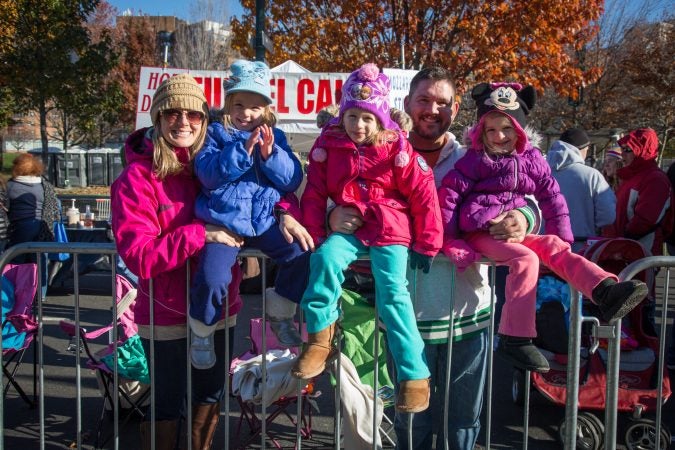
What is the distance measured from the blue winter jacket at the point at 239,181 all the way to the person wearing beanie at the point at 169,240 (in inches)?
3.0

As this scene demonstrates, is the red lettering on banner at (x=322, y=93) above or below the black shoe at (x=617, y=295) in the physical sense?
above

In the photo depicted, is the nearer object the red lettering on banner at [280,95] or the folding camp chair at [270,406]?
the folding camp chair at [270,406]

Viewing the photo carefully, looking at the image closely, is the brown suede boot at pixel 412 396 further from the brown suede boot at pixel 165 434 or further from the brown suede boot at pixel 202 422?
the brown suede boot at pixel 165 434

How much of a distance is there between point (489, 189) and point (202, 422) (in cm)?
186

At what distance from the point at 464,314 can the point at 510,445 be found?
83.1 inches

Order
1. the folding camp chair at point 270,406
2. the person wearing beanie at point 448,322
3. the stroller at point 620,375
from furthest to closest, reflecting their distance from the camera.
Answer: the stroller at point 620,375 < the folding camp chair at point 270,406 < the person wearing beanie at point 448,322

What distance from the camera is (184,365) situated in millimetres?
3004

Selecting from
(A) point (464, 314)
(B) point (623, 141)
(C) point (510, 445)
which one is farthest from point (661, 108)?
(A) point (464, 314)

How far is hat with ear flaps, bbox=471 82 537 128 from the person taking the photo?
2.96m

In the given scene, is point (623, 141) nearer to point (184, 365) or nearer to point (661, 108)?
point (184, 365)

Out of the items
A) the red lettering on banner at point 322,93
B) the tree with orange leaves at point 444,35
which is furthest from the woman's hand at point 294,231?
the tree with orange leaves at point 444,35

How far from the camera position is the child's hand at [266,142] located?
2786 millimetres

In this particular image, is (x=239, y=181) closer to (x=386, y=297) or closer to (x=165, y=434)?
(x=386, y=297)

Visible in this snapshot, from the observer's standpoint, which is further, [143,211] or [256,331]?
[256,331]
